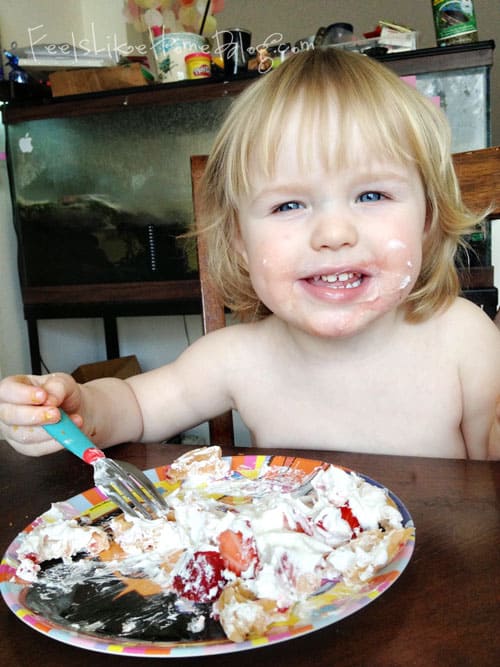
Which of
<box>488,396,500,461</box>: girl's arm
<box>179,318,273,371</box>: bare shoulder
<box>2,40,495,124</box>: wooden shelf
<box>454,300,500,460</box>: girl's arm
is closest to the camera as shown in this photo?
<box>488,396,500,461</box>: girl's arm

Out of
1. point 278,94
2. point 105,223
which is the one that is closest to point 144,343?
point 105,223

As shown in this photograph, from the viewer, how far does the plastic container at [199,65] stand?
2020 millimetres

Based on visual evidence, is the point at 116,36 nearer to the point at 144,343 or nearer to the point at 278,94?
the point at 144,343

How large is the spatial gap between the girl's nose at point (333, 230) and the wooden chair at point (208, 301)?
367 millimetres

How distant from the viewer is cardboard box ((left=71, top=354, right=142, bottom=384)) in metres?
2.38

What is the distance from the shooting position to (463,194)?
95 cm

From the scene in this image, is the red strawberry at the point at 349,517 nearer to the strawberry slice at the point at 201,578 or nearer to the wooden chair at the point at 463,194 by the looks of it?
the strawberry slice at the point at 201,578

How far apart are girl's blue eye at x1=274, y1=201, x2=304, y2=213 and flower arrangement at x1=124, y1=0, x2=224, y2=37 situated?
64.0 inches

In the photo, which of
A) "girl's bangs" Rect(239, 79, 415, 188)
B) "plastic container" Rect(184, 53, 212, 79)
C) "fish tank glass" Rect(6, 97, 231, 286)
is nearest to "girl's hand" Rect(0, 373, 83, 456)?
"girl's bangs" Rect(239, 79, 415, 188)

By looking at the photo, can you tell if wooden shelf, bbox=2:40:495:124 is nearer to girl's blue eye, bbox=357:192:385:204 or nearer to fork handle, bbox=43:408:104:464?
girl's blue eye, bbox=357:192:385:204

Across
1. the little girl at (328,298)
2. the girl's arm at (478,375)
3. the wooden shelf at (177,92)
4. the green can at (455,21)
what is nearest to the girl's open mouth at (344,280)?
the little girl at (328,298)

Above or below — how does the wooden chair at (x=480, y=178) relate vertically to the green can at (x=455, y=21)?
below

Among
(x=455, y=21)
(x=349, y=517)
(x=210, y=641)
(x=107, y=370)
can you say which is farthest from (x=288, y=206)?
→ (x=107, y=370)

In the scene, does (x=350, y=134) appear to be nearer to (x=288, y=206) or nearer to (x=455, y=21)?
(x=288, y=206)
